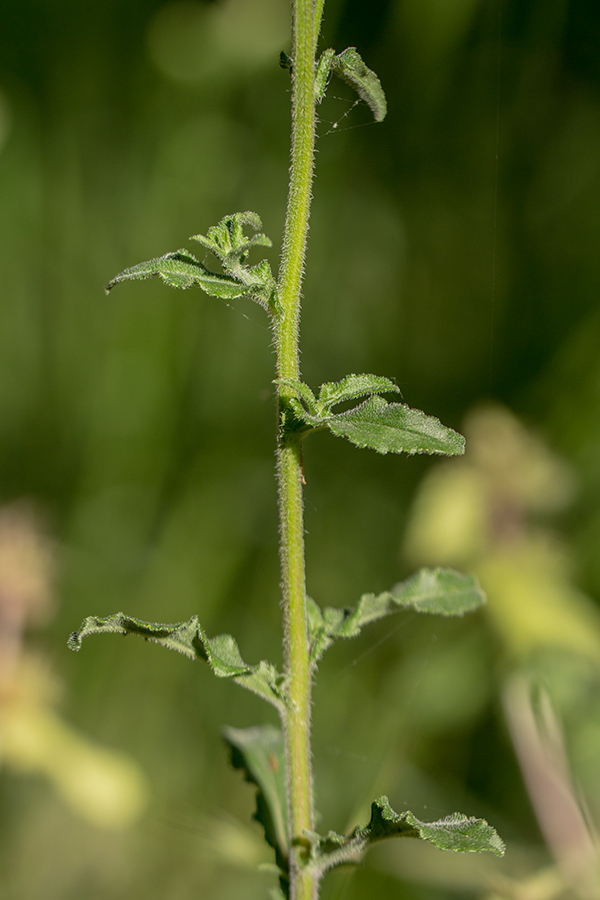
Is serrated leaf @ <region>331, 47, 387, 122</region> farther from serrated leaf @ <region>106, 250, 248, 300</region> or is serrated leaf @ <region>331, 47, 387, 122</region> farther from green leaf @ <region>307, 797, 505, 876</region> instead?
green leaf @ <region>307, 797, 505, 876</region>

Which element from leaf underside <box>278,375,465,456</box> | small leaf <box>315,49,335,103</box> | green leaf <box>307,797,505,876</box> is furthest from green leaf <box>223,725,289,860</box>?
small leaf <box>315,49,335,103</box>

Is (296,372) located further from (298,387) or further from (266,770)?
(266,770)

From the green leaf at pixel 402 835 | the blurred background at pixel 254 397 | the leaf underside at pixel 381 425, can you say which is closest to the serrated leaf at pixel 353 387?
the leaf underside at pixel 381 425

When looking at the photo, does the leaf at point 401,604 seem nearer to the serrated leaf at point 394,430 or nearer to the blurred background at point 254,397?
the serrated leaf at point 394,430

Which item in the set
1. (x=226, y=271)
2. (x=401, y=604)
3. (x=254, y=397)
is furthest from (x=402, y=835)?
(x=254, y=397)

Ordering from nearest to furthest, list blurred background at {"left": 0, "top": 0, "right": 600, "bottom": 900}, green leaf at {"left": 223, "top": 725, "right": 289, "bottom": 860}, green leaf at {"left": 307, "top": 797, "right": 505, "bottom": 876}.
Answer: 1. green leaf at {"left": 307, "top": 797, "right": 505, "bottom": 876}
2. green leaf at {"left": 223, "top": 725, "right": 289, "bottom": 860}
3. blurred background at {"left": 0, "top": 0, "right": 600, "bottom": 900}

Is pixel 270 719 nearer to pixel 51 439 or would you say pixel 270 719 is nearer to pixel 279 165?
pixel 51 439
